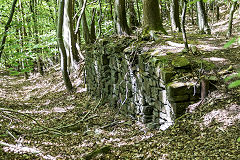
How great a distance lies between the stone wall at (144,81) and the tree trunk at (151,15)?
0.93 m

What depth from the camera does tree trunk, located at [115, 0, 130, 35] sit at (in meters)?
9.70

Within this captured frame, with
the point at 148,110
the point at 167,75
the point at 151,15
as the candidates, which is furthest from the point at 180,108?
the point at 151,15

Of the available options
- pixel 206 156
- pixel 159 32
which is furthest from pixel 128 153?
pixel 159 32

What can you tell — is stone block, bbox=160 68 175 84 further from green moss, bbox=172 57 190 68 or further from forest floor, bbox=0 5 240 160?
forest floor, bbox=0 5 240 160

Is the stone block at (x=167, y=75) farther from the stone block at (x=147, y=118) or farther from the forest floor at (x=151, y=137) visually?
the stone block at (x=147, y=118)

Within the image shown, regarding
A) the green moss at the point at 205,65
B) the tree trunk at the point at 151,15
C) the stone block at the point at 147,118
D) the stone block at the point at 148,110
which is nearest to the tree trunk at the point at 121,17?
the tree trunk at the point at 151,15

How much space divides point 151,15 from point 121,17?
172 centimetres

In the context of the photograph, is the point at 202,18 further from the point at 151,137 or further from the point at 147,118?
the point at 151,137

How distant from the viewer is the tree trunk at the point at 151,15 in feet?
27.5

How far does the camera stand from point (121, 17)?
32.0ft

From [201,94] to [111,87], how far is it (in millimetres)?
5077

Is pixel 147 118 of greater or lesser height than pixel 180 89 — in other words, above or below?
below

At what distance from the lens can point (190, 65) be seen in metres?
5.63

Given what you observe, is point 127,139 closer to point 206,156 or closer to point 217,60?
point 206,156
